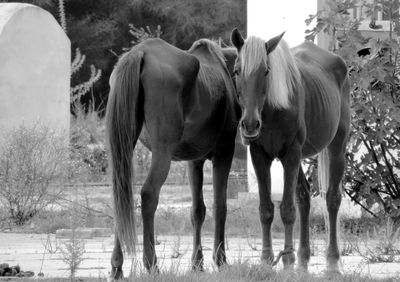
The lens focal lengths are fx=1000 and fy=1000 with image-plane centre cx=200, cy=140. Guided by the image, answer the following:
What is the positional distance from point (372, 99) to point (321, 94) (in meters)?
2.44

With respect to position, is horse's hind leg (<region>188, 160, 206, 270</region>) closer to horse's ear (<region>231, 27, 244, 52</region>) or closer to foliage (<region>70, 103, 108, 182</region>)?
horse's ear (<region>231, 27, 244, 52</region>)

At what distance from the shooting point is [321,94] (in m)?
8.15

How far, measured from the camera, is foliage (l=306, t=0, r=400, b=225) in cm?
1037

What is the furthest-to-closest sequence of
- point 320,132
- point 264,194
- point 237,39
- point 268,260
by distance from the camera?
point 320,132 → point 264,194 → point 268,260 → point 237,39

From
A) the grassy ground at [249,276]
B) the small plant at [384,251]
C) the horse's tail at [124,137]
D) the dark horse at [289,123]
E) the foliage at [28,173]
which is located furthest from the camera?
the foliage at [28,173]

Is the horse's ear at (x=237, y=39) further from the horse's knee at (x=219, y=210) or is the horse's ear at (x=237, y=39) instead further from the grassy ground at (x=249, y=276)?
the grassy ground at (x=249, y=276)

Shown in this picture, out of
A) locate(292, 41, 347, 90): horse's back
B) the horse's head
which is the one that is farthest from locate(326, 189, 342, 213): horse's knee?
the horse's head

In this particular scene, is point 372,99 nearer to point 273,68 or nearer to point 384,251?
point 384,251

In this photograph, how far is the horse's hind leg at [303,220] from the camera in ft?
26.4

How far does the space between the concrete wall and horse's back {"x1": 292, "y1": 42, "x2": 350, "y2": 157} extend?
759 cm

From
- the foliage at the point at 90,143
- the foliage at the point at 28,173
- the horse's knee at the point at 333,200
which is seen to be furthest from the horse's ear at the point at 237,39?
the foliage at the point at 90,143

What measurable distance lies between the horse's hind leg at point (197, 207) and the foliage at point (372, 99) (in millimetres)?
2998

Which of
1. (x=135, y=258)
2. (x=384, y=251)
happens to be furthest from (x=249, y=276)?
(x=384, y=251)

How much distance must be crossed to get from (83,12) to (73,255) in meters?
25.5
